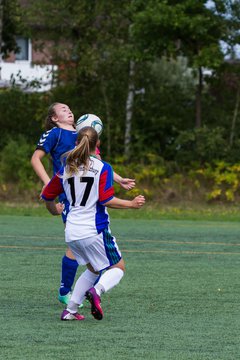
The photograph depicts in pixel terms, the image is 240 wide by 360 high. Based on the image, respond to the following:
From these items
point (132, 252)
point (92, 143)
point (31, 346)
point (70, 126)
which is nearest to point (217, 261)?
point (132, 252)

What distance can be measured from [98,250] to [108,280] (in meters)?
0.26

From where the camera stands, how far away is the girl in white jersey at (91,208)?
8070 mm

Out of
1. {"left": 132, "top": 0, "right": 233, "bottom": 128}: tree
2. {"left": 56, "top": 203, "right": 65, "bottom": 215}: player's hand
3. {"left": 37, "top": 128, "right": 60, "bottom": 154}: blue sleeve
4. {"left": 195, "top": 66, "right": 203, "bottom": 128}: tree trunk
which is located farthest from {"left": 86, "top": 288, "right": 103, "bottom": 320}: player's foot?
{"left": 195, "top": 66, "right": 203, "bottom": 128}: tree trunk

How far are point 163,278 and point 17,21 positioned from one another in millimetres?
18916

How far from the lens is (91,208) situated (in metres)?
8.16

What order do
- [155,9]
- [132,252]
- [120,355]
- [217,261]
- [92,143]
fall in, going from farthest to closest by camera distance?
1. [155,9]
2. [132,252]
3. [217,261]
4. [92,143]
5. [120,355]

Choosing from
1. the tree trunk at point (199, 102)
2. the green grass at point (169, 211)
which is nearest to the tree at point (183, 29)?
the tree trunk at point (199, 102)

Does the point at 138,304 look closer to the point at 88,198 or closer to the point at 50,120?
the point at 88,198

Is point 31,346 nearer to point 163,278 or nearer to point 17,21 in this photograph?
point 163,278

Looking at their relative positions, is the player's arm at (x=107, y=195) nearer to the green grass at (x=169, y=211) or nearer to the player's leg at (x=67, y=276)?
the player's leg at (x=67, y=276)

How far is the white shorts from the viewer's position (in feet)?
26.7

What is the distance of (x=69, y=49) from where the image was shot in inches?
1108

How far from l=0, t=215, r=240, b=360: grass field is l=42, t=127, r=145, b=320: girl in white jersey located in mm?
312

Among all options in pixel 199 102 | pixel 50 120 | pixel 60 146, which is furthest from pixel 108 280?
pixel 199 102
